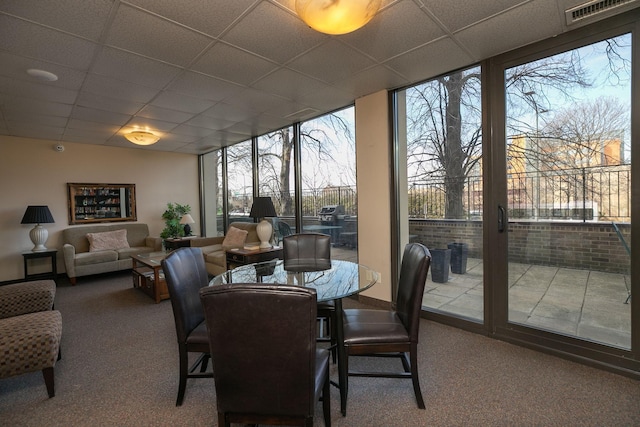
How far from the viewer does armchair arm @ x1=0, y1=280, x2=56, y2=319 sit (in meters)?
2.51

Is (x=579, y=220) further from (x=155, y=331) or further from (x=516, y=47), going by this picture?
(x=155, y=331)

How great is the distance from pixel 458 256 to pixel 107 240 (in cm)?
568

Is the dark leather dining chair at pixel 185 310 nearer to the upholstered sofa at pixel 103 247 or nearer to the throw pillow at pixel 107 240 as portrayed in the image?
the upholstered sofa at pixel 103 247

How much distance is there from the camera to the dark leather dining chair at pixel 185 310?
5.98ft

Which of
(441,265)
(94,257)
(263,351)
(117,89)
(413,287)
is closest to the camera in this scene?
(263,351)

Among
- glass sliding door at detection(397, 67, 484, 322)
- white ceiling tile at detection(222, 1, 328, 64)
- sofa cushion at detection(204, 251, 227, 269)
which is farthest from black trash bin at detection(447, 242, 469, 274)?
sofa cushion at detection(204, 251, 227, 269)

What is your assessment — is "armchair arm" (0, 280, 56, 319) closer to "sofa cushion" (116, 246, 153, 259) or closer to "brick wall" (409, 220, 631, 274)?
"sofa cushion" (116, 246, 153, 259)

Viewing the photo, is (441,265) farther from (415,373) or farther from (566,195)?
(415,373)

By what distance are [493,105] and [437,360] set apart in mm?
2223

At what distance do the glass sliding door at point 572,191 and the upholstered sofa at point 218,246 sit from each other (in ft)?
11.4

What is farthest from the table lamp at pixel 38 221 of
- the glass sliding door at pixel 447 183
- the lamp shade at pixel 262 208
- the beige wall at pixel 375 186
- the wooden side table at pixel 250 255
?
the glass sliding door at pixel 447 183

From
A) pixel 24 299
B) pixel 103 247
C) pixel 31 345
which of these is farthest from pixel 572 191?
pixel 103 247

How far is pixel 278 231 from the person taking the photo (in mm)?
5148

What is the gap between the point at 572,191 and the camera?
94.8 inches
